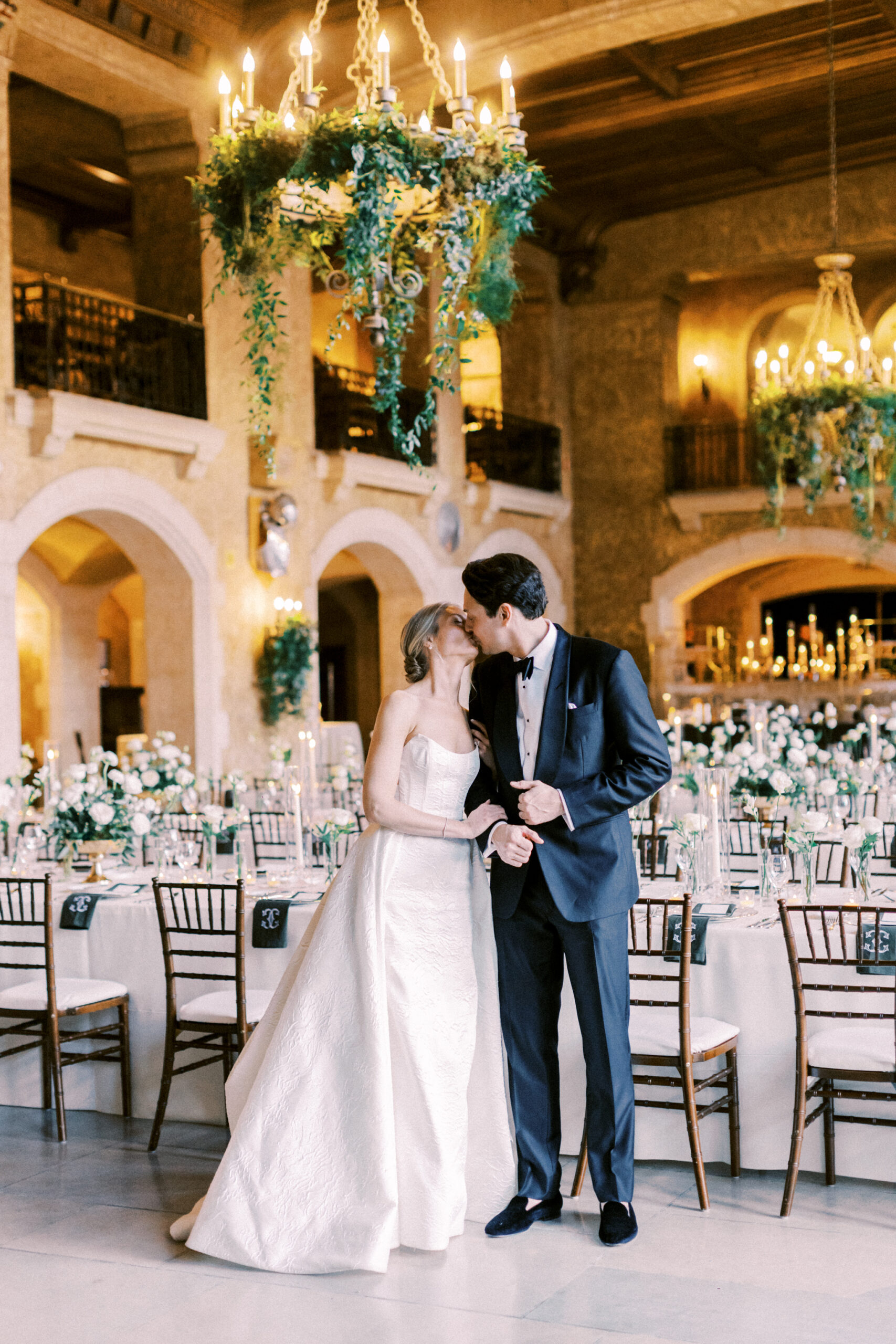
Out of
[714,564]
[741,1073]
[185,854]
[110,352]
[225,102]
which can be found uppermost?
[110,352]

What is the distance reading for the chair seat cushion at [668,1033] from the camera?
13.3ft

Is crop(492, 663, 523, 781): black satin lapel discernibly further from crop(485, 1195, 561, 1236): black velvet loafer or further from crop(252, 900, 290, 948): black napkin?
crop(252, 900, 290, 948): black napkin

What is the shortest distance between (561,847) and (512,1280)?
1048mm

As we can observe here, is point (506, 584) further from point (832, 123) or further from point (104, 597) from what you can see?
point (104, 597)

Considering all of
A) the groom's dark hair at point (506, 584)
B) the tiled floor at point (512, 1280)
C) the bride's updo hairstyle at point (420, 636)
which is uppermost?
the groom's dark hair at point (506, 584)

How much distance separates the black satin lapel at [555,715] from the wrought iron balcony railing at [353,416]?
1035 centimetres

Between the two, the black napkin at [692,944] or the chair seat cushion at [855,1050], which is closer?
the chair seat cushion at [855,1050]

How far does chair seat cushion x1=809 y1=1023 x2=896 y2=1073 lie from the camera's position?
3.87 meters

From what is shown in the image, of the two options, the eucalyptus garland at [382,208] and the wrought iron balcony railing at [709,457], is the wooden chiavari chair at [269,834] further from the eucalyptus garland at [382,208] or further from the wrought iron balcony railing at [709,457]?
the wrought iron balcony railing at [709,457]

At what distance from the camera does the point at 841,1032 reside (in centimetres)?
408

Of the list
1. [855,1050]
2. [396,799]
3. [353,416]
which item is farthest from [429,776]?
[353,416]

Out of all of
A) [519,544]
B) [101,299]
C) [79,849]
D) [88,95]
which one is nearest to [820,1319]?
[79,849]

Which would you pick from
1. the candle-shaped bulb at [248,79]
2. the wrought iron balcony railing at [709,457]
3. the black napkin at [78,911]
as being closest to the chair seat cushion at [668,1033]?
the black napkin at [78,911]

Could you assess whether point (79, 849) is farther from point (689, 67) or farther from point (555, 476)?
point (555, 476)
